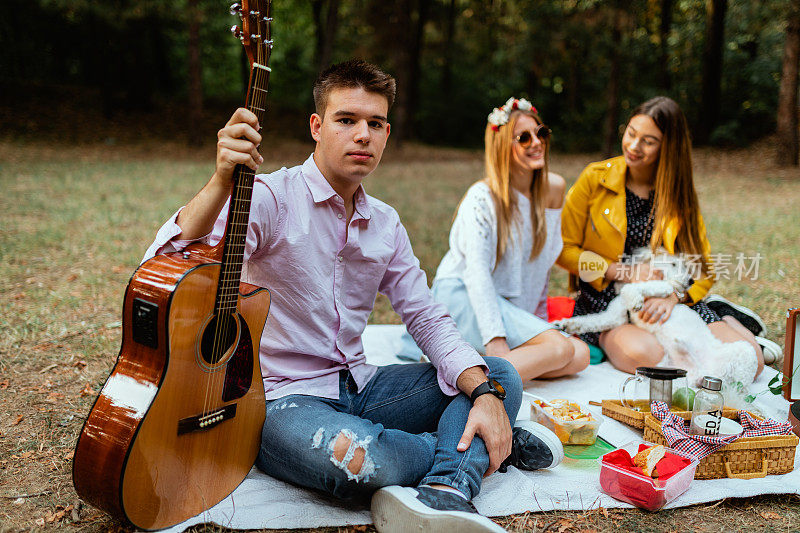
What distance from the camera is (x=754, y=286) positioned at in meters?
5.94

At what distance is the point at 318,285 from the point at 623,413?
1.69 metres

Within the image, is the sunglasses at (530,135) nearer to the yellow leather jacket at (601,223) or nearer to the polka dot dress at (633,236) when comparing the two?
the yellow leather jacket at (601,223)

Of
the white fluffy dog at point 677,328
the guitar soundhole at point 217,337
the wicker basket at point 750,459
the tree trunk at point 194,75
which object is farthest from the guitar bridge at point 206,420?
the tree trunk at point 194,75

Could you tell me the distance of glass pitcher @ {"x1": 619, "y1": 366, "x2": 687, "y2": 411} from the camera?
10.6 ft

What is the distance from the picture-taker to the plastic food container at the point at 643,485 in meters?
2.48

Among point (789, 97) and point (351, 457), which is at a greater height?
point (789, 97)

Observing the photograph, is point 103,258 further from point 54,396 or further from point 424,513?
point 424,513

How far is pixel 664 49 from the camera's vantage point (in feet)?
61.1

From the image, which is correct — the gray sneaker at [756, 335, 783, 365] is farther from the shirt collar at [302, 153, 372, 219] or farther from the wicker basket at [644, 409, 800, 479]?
the shirt collar at [302, 153, 372, 219]

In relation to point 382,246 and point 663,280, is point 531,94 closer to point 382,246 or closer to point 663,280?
point 663,280

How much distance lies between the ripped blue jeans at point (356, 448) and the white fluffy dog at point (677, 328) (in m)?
1.59

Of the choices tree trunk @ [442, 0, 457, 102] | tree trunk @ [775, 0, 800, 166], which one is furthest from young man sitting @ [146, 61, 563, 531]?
tree trunk @ [442, 0, 457, 102]

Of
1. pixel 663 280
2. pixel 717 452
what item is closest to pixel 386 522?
pixel 717 452

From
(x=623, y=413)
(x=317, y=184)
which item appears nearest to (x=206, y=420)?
(x=317, y=184)
